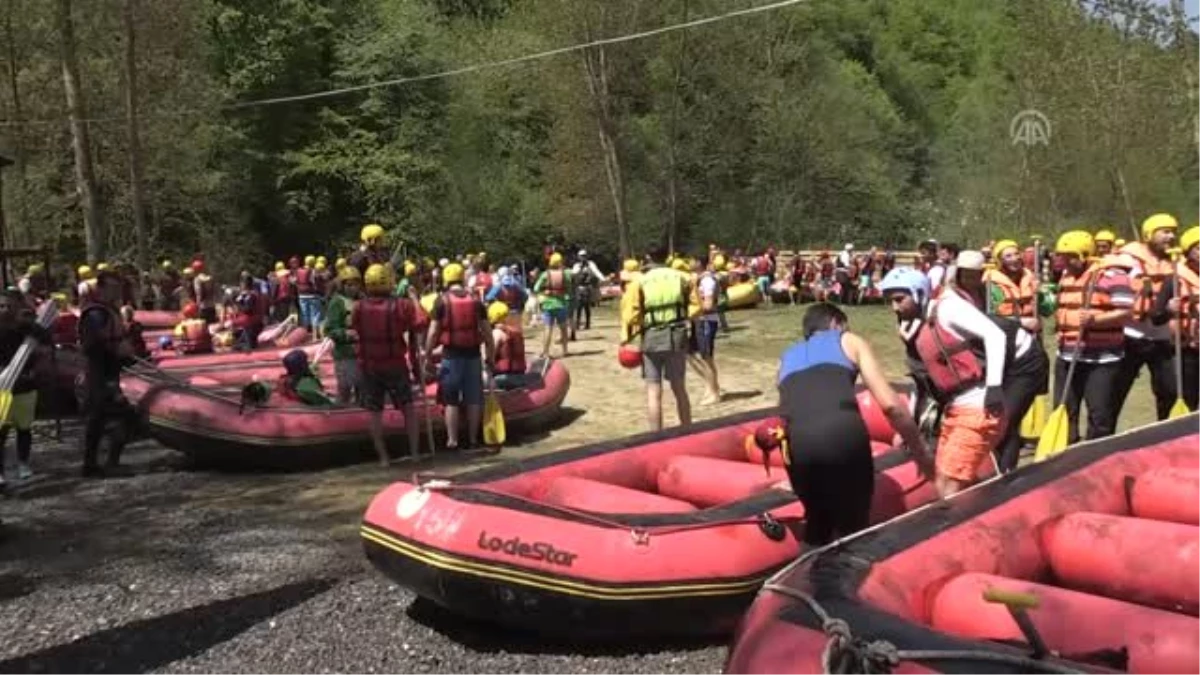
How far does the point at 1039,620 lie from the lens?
3.50m

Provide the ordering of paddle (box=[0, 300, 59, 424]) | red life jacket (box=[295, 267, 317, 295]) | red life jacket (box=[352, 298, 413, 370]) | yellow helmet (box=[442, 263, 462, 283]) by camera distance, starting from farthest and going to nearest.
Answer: red life jacket (box=[295, 267, 317, 295]) < yellow helmet (box=[442, 263, 462, 283]) < red life jacket (box=[352, 298, 413, 370]) < paddle (box=[0, 300, 59, 424])

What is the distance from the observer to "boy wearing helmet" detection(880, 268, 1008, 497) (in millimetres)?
5090

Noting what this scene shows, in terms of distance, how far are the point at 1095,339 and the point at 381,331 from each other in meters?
4.93

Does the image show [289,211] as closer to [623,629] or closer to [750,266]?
[750,266]

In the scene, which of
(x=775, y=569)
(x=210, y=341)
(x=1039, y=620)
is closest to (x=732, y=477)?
(x=775, y=569)

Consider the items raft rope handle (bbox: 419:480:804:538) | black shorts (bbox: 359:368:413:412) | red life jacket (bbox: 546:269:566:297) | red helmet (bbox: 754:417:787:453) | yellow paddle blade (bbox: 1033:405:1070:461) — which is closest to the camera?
red helmet (bbox: 754:417:787:453)

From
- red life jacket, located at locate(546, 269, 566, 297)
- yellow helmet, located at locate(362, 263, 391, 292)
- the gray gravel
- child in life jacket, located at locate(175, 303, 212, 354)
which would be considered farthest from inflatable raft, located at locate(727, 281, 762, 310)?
the gray gravel

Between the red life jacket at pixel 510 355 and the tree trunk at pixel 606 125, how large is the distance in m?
19.6

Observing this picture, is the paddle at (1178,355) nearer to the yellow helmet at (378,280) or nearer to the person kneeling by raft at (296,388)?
the yellow helmet at (378,280)

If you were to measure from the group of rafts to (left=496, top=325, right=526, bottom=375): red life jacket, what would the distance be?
419 cm

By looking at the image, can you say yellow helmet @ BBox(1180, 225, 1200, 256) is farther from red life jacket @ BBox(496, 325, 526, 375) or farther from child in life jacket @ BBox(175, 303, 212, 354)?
child in life jacket @ BBox(175, 303, 212, 354)

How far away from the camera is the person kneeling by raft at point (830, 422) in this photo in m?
4.41

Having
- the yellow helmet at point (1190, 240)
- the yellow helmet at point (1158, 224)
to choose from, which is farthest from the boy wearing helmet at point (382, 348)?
the yellow helmet at point (1190, 240)

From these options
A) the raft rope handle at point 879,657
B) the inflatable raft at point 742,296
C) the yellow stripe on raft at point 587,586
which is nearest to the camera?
the raft rope handle at point 879,657
